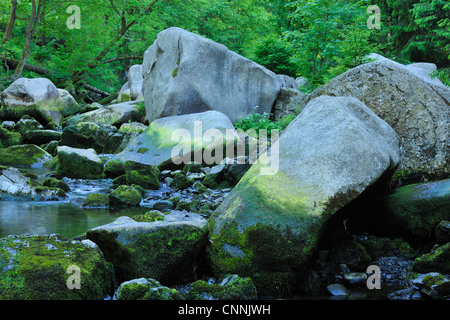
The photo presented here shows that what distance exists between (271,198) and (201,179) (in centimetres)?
462

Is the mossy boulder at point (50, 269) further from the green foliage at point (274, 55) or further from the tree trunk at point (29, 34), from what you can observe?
the tree trunk at point (29, 34)

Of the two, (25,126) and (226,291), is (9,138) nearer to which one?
(25,126)

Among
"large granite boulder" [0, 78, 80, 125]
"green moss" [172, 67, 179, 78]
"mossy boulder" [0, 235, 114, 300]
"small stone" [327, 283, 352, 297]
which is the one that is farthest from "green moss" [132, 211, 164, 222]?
"large granite boulder" [0, 78, 80, 125]

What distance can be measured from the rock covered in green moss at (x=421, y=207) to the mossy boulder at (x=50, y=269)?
3.44 metres

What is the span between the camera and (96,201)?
22.9 ft

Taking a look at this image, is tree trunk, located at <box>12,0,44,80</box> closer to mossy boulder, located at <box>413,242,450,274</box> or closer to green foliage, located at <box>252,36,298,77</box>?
green foliage, located at <box>252,36,298,77</box>

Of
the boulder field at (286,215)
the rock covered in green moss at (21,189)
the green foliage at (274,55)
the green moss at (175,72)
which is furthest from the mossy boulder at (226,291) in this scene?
the green foliage at (274,55)

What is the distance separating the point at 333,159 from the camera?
167 inches

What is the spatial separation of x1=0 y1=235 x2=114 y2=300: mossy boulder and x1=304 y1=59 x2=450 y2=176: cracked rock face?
4.87m

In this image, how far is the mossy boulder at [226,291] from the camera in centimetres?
349

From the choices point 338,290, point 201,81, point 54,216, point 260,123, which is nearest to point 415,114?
point 338,290

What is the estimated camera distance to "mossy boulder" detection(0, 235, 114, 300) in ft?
9.89

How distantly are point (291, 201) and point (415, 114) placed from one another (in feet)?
11.4
